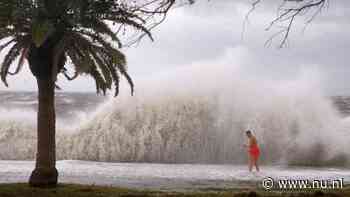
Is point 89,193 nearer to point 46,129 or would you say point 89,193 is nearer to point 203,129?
point 46,129

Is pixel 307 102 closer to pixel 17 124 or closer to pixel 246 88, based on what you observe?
pixel 246 88

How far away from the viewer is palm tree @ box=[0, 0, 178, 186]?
12.8 metres

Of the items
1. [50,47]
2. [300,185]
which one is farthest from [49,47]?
[300,185]

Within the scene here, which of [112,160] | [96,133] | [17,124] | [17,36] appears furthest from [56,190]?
[17,124]

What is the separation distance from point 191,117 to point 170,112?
1154 millimetres

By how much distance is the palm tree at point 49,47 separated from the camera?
1280 cm

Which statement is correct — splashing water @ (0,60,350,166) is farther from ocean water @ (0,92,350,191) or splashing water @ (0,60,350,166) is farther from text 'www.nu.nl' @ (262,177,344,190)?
text 'www.nu.nl' @ (262,177,344,190)

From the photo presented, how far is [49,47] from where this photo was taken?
45.7ft

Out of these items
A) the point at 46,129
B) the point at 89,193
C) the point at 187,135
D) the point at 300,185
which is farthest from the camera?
the point at 187,135

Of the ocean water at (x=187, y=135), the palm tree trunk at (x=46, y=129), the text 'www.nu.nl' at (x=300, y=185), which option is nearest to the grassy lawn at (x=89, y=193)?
the palm tree trunk at (x=46, y=129)

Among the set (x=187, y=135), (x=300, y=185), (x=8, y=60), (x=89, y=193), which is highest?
(x=8, y=60)

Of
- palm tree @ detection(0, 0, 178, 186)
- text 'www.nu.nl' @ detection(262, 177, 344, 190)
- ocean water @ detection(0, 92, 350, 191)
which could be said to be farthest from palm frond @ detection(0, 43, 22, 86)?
ocean water @ detection(0, 92, 350, 191)

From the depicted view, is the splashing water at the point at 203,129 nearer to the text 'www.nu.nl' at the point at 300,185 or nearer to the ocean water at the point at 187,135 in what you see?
the ocean water at the point at 187,135

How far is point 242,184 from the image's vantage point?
17.5 meters
